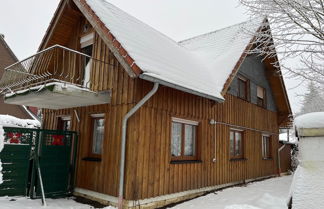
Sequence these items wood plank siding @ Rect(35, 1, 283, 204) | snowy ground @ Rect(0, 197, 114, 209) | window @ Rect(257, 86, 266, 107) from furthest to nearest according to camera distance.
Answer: window @ Rect(257, 86, 266, 107)
wood plank siding @ Rect(35, 1, 283, 204)
snowy ground @ Rect(0, 197, 114, 209)

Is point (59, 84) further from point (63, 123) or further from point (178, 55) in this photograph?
point (178, 55)

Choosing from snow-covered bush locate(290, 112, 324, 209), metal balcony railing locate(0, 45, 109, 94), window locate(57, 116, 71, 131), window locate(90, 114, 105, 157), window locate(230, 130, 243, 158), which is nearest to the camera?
snow-covered bush locate(290, 112, 324, 209)

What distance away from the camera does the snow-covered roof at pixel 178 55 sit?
6.46 metres

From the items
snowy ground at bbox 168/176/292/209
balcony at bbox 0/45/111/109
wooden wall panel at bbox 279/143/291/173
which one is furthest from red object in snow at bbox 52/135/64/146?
wooden wall panel at bbox 279/143/291/173

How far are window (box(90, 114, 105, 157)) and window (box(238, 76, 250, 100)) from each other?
6587mm

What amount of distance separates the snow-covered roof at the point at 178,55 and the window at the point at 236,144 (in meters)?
2.82

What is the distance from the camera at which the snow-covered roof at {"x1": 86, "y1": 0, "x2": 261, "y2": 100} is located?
6457 mm

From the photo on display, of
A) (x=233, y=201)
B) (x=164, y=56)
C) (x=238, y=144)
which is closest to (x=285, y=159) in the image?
(x=238, y=144)

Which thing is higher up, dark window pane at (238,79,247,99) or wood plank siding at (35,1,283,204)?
dark window pane at (238,79,247,99)

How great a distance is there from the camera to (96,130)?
25.2ft

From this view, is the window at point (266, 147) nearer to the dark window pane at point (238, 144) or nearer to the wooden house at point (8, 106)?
the dark window pane at point (238, 144)

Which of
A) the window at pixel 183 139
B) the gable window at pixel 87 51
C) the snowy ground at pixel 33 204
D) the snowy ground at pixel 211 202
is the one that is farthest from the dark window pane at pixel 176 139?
the gable window at pixel 87 51

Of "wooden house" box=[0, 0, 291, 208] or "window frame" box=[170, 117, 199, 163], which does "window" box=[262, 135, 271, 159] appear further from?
"window frame" box=[170, 117, 199, 163]

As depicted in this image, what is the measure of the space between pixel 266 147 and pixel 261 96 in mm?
2800
